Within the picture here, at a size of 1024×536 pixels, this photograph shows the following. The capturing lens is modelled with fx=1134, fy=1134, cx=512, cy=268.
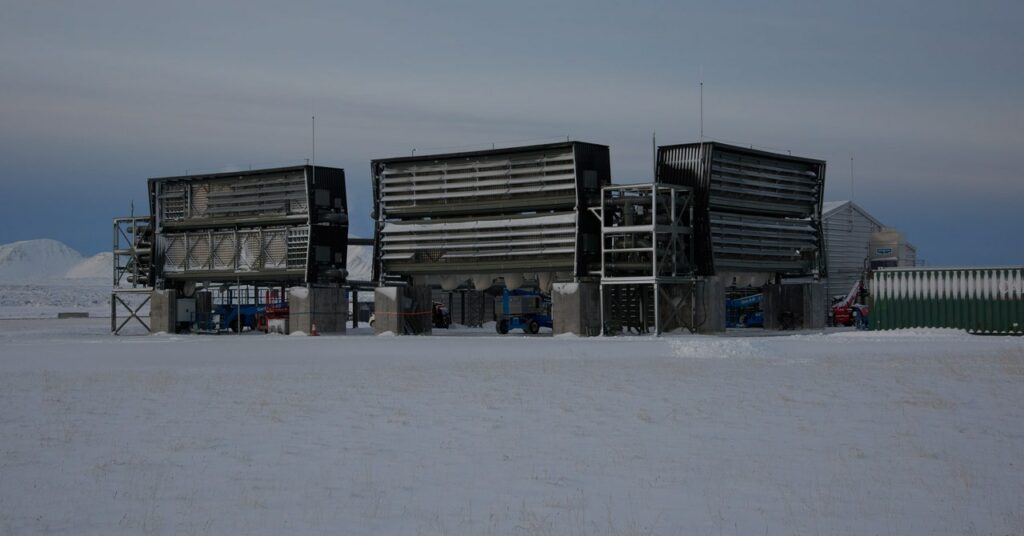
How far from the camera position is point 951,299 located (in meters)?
53.2

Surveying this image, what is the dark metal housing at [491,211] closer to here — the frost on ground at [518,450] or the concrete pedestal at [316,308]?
the concrete pedestal at [316,308]

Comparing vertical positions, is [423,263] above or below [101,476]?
above

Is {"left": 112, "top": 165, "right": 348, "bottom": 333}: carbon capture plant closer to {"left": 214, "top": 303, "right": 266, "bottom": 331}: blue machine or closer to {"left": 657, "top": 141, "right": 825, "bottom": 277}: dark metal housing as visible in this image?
{"left": 214, "top": 303, "right": 266, "bottom": 331}: blue machine

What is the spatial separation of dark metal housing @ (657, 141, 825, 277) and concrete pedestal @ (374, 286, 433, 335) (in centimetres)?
1531

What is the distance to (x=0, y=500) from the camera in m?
13.6

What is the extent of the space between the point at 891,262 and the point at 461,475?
74594 mm

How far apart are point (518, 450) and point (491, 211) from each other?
42.4 m

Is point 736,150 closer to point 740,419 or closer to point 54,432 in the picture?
point 740,419

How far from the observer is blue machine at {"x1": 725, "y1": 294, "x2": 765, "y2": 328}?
230 ft

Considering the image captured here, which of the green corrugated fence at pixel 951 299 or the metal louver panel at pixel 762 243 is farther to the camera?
the metal louver panel at pixel 762 243

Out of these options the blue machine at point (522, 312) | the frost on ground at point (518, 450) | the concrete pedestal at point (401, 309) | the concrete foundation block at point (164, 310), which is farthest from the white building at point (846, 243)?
the frost on ground at point (518, 450)

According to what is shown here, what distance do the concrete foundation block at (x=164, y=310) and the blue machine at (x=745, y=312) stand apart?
34.7 metres

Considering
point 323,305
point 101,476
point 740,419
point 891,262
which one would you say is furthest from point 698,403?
point 891,262

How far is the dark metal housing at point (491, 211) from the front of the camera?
56.1 metres
